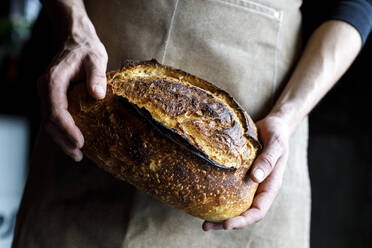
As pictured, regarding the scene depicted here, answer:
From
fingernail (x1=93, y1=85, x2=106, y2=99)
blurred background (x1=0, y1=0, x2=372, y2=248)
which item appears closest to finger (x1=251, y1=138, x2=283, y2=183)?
fingernail (x1=93, y1=85, x2=106, y2=99)

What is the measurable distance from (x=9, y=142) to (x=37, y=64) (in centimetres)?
68

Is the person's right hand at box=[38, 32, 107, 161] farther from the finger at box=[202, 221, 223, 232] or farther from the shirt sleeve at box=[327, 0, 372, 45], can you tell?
the shirt sleeve at box=[327, 0, 372, 45]

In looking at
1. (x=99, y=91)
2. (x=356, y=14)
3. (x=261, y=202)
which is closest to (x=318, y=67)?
(x=356, y=14)

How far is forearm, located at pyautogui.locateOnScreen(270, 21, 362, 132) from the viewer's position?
1134mm

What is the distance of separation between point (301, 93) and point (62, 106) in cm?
77

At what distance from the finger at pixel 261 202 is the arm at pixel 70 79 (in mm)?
462

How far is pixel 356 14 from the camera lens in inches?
47.2

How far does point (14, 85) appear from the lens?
2.49m

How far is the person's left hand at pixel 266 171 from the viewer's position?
2.95 ft

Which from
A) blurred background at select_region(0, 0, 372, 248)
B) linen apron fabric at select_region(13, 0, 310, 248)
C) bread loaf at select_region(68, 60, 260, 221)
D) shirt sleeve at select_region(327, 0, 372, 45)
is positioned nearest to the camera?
bread loaf at select_region(68, 60, 260, 221)

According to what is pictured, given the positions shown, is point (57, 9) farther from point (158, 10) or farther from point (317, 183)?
point (317, 183)

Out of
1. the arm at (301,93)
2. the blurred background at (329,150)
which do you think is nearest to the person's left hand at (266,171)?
the arm at (301,93)

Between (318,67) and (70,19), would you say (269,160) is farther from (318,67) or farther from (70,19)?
(70,19)

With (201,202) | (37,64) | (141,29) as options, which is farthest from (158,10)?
(37,64)
